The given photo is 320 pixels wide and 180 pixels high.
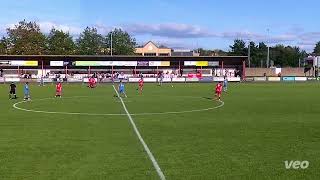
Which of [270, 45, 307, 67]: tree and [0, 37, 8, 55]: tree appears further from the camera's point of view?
[270, 45, 307, 67]: tree

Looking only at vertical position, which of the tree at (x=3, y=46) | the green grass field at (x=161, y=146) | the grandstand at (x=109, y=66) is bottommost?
the green grass field at (x=161, y=146)

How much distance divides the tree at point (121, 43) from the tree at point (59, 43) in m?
27.5

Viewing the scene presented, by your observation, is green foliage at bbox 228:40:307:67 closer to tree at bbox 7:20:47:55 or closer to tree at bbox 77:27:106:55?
tree at bbox 77:27:106:55

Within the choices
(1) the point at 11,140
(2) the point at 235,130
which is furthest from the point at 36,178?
(2) the point at 235,130

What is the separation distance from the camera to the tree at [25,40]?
410 ft

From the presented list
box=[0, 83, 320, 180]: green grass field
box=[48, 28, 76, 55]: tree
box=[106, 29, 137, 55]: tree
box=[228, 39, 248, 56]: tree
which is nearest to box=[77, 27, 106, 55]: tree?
box=[106, 29, 137, 55]: tree

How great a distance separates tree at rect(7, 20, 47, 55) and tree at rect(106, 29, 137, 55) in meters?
35.0

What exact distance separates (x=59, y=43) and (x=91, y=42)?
87.9ft

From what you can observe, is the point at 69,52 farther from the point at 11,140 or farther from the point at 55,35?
the point at 11,140

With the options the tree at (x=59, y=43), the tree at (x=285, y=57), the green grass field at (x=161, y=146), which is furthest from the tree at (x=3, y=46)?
the green grass field at (x=161, y=146)

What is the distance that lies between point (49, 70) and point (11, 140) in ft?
265

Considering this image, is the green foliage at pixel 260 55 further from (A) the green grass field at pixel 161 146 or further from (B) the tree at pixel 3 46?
(A) the green grass field at pixel 161 146

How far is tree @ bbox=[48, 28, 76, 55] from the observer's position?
132m

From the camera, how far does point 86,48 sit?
157375mm
